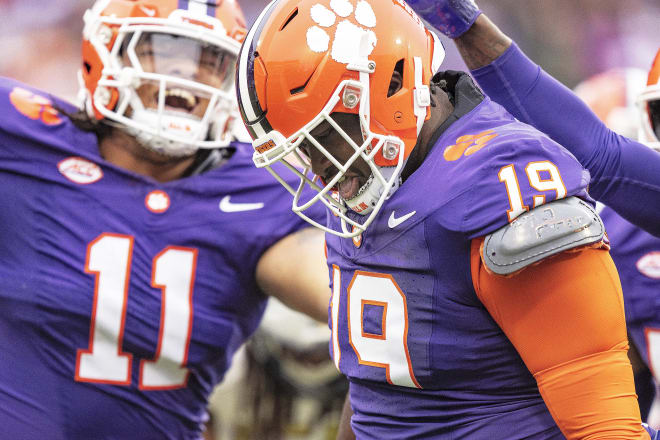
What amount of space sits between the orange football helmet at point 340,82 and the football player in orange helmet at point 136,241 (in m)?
0.76

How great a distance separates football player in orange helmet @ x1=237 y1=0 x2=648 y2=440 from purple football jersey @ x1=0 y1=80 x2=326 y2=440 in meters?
0.74

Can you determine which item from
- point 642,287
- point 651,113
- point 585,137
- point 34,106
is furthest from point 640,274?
point 34,106

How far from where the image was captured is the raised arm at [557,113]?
5.89ft

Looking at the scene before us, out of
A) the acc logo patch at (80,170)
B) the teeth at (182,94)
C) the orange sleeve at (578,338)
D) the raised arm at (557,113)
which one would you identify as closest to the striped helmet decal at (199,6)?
the teeth at (182,94)

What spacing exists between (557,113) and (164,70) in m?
1.05

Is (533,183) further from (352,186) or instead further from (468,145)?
(352,186)

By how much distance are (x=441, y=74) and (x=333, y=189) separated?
300 mm

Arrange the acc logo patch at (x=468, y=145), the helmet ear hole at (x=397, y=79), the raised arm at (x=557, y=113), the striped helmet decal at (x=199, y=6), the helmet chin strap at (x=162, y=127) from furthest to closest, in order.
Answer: the striped helmet decal at (x=199, y=6) < the helmet chin strap at (x=162, y=127) < the raised arm at (x=557, y=113) < the helmet ear hole at (x=397, y=79) < the acc logo patch at (x=468, y=145)

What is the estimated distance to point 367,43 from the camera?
1.51 m

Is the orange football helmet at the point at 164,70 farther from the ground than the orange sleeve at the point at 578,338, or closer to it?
farther from the ground

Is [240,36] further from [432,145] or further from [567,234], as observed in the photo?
[567,234]

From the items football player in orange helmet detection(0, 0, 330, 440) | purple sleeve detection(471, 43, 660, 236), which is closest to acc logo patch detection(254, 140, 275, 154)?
purple sleeve detection(471, 43, 660, 236)

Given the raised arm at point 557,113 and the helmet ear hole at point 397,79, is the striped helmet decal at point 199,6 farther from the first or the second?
the helmet ear hole at point 397,79

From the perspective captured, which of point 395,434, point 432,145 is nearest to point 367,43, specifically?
point 432,145
